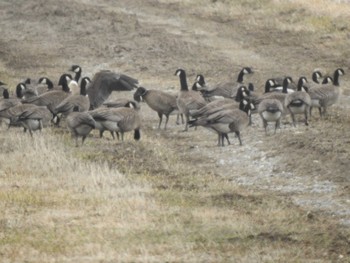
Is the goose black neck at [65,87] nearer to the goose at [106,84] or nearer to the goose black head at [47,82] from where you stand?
the goose at [106,84]

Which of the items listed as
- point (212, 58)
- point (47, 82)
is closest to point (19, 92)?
point (47, 82)

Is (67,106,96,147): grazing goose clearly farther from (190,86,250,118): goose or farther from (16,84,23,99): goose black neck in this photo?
(16,84,23,99): goose black neck

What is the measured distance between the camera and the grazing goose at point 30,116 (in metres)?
20.2

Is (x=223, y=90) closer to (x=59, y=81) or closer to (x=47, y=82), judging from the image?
(x=59, y=81)

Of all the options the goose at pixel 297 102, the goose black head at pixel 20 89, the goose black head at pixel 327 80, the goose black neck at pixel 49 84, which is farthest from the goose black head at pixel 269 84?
the goose black head at pixel 20 89

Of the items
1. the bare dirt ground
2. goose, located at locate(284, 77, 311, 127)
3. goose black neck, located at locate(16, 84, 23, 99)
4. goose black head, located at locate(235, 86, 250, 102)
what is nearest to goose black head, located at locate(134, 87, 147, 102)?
the bare dirt ground

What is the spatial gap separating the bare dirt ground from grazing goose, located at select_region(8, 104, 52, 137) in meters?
1.32

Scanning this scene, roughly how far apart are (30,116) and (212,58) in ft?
51.7

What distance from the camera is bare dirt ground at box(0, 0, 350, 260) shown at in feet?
56.7

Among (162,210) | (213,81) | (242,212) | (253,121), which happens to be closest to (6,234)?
(162,210)

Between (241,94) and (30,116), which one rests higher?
(241,94)

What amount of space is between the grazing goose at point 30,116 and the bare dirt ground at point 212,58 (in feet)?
4.32

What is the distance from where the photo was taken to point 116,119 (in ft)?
66.2

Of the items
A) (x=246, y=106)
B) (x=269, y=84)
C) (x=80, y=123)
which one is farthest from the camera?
(x=269, y=84)
